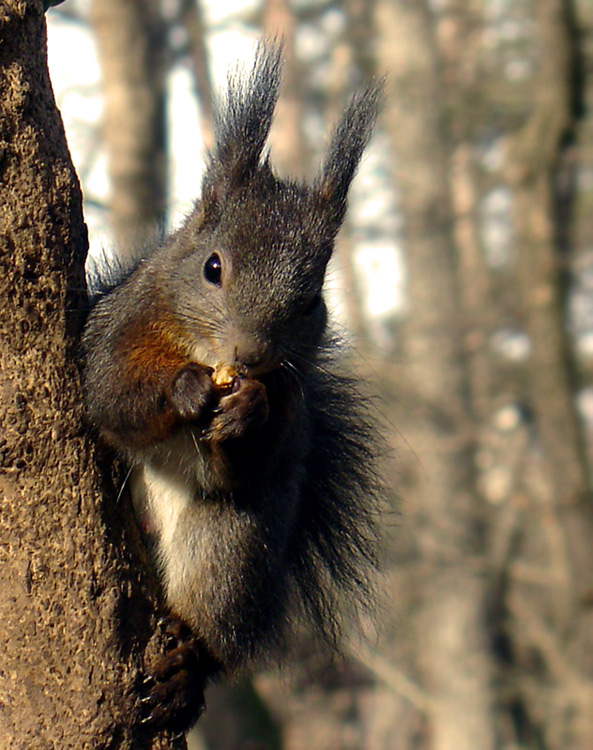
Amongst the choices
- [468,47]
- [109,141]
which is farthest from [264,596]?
[468,47]

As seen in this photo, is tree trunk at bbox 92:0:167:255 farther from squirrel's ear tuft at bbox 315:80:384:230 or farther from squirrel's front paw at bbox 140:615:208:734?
squirrel's front paw at bbox 140:615:208:734

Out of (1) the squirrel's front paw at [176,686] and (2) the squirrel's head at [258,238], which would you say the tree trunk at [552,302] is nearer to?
(2) the squirrel's head at [258,238]

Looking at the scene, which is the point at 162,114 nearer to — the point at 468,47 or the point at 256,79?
the point at 256,79

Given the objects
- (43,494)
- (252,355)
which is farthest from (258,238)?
(43,494)

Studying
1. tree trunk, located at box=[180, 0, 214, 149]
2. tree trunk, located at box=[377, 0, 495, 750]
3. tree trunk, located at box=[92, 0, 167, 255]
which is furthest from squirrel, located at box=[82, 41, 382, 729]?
tree trunk, located at box=[377, 0, 495, 750]

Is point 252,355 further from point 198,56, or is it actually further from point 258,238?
point 198,56
